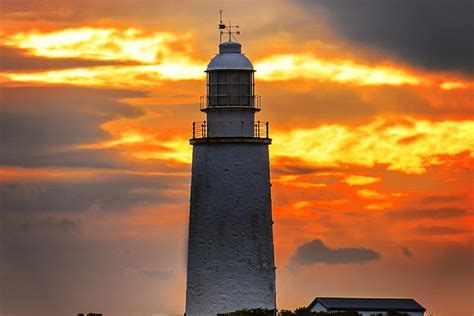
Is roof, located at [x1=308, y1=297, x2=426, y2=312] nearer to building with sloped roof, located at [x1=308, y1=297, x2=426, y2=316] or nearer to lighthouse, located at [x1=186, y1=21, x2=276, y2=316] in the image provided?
building with sloped roof, located at [x1=308, y1=297, x2=426, y2=316]

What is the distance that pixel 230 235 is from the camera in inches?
2844

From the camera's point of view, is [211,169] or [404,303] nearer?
[211,169]

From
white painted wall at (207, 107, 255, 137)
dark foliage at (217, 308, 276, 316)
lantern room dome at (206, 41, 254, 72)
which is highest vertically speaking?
lantern room dome at (206, 41, 254, 72)

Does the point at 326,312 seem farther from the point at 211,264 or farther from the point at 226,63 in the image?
the point at 226,63

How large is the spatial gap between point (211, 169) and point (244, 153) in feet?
4.61

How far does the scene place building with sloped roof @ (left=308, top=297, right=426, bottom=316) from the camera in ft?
251

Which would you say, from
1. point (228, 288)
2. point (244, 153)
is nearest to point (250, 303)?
point (228, 288)

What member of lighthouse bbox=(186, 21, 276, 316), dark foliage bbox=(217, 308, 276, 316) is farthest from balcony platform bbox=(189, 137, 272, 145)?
dark foliage bbox=(217, 308, 276, 316)

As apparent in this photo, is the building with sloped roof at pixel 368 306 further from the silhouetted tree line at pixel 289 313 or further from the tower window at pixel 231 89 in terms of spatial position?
the tower window at pixel 231 89

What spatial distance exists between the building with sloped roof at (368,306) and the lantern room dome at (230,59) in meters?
10.5

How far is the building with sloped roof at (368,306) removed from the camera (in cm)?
7662

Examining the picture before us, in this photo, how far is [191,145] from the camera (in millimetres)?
73938

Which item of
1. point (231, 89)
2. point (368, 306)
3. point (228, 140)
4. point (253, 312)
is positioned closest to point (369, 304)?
point (368, 306)

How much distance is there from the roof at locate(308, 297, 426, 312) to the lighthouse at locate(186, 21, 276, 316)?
4755 mm
